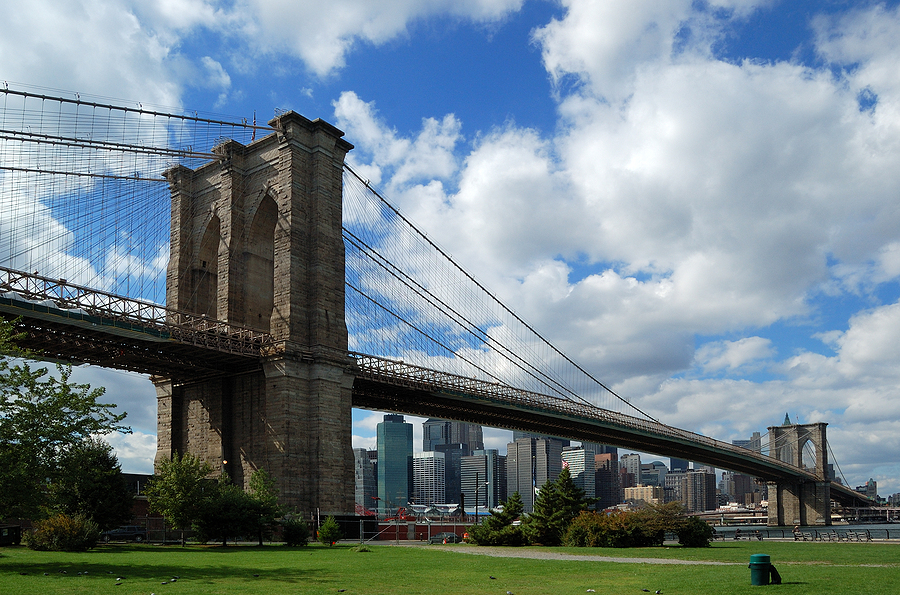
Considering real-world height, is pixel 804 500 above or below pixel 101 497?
below

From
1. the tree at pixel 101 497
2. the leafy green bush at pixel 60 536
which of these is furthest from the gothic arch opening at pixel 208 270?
the leafy green bush at pixel 60 536

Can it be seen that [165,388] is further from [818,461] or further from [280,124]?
[818,461]

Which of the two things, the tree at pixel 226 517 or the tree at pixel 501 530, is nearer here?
the tree at pixel 226 517

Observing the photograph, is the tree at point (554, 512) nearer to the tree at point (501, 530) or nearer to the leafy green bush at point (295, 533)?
the tree at point (501, 530)

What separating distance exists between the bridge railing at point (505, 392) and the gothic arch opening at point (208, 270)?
39.9 feet

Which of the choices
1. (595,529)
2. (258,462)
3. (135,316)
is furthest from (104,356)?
(595,529)

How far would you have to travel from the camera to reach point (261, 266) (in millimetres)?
53281

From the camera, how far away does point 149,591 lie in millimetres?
15602

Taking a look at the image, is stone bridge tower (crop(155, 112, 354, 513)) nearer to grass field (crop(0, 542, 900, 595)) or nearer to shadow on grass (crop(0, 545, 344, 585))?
grass field (crop(0, 542, 900, 595))

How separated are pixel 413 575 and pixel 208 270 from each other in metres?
40.6

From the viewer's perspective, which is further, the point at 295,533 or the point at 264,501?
the point at 264,501

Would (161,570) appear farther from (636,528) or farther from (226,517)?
(636,528)

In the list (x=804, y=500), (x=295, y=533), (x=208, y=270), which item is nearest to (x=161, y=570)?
(x=295, y=533)

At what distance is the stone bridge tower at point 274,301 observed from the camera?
4656 cm
